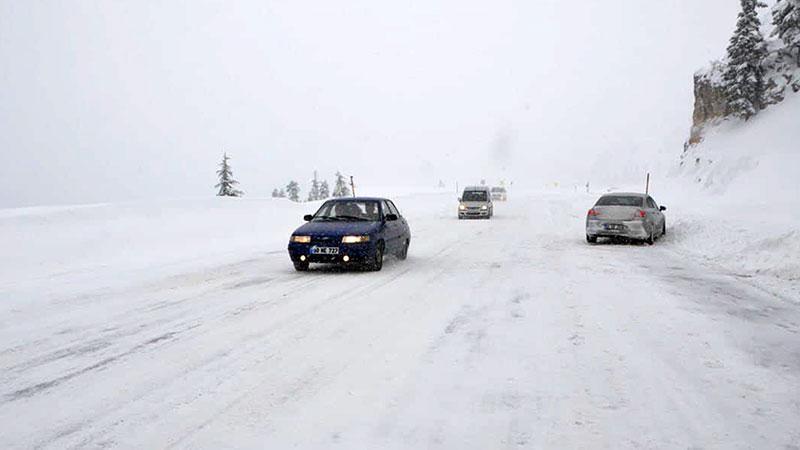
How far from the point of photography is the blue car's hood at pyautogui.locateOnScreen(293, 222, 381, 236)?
10.4m

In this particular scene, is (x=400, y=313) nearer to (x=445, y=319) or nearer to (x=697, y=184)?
(x=445, y=319)

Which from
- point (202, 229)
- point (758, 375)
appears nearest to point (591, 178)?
point (202, 229)

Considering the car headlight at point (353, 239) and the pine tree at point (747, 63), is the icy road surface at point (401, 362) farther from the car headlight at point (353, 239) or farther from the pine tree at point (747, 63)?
the pine tree at point (747, 63)

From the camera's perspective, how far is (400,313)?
675 centimetres

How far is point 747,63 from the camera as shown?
41156 mm

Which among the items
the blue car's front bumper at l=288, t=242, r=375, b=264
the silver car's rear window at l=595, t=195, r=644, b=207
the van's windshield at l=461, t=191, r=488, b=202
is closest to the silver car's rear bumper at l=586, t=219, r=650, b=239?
the silver car's rear window at l=595, t=195, r=644, b=207

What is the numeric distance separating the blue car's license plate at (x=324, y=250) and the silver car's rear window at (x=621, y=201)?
9791 mm

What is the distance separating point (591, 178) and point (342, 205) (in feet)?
479

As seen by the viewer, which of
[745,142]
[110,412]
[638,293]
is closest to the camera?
[110,412]

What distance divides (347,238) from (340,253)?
33 centimetres

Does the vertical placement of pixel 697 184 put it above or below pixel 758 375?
above

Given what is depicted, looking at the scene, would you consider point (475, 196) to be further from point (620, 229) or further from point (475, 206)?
point (620, 229)

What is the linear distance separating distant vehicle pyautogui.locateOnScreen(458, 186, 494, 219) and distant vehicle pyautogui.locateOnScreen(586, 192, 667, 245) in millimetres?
10856

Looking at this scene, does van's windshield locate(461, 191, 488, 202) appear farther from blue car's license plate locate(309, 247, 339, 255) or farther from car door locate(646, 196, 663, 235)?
blue car's license plate locate(309, 247, 339, 255)
